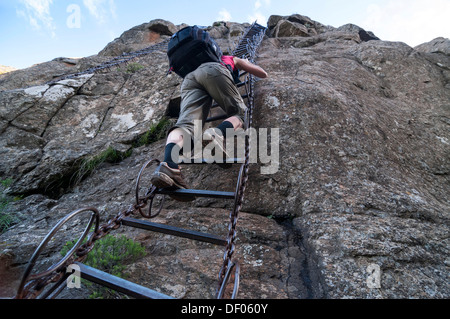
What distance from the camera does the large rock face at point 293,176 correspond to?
2189 mm

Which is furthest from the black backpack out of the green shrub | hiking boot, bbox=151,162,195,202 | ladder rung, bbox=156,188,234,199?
the green shrub

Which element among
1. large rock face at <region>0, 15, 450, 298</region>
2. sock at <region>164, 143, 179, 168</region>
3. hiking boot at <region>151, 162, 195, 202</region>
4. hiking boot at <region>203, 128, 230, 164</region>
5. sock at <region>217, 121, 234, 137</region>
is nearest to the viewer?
large rock face at <region>0, 15, 450, 298</region>

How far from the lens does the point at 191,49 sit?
134 inches

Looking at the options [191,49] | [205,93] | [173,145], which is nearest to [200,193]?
[173,145]

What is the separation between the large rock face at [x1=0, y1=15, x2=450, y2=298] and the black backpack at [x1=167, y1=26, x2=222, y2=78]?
4.04 feet

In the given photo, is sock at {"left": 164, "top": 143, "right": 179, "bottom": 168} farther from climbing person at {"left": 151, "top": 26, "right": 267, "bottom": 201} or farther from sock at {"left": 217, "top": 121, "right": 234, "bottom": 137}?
sock at {"left": 217, "top": 121, "right": 234, "bottom": 137}

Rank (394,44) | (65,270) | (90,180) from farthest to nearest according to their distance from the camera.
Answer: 1. (394,44)
2. (90,180)
3. (65,270)

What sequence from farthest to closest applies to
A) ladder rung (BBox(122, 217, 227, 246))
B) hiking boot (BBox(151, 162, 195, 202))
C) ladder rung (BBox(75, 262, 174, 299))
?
hiking boot (BBox(151, 162, 195, 202))
ladder rung (BBox(122, 217, 227, 246))
ladder rung (BBox(75, 262, 174, 299))

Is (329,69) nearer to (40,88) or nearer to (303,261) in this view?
(303,261)

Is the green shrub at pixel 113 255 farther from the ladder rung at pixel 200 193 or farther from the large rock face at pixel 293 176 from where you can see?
the ladder rung at pixel 200 193

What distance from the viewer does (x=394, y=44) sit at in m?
7.64

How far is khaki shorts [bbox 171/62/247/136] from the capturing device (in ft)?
10.8

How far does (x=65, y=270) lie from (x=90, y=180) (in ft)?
9.26
